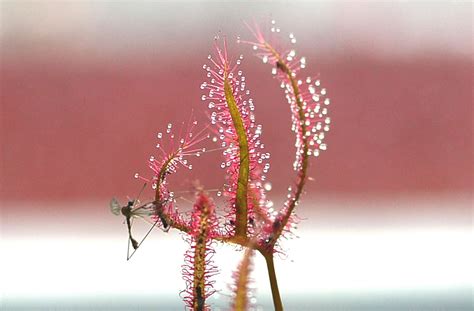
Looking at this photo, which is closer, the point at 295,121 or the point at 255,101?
the point at 295,121

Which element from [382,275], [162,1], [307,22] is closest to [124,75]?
[162,1]

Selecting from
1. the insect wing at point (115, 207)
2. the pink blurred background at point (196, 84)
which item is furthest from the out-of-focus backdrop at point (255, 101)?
the insect wing at point (115, 207)

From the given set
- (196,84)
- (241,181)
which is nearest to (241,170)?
(241,181)

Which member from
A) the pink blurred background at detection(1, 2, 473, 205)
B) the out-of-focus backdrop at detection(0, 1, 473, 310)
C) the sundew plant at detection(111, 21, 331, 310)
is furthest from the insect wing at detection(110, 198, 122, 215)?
the pink blurred background at detection(1, 2, 473, 205)

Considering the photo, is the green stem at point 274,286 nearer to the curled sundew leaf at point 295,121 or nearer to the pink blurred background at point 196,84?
the curled sundew leaf at point 295,121

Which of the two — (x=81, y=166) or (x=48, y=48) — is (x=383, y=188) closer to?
(x=81, y=166)

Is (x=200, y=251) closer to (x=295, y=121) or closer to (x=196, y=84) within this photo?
(x=295, y=121)
